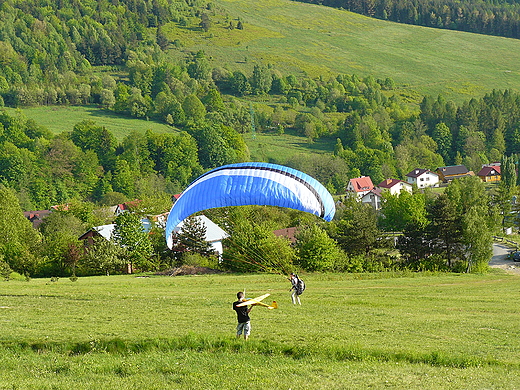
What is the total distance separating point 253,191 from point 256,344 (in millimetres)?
6890

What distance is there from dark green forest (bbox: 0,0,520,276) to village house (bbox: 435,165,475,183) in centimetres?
765

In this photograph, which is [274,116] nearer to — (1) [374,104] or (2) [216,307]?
(1) [374,104]

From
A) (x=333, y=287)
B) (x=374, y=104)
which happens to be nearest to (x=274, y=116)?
(x=374, y=104)

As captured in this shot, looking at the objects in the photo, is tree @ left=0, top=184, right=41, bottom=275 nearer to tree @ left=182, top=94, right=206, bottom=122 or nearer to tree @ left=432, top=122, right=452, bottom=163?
tree @ left=182, top=94, right=206, bottom=122

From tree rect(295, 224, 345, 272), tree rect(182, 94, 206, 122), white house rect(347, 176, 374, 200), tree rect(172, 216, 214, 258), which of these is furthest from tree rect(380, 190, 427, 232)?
tree rect(182, 94, 206, 122)

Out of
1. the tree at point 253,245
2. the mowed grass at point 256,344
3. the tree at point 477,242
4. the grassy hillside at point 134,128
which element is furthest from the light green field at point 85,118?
the mowed grass at point 256,344

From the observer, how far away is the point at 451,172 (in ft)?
446

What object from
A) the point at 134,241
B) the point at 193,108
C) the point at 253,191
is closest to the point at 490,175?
the point at 193,108

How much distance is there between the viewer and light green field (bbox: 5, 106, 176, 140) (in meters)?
146

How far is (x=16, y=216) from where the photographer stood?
54.3m

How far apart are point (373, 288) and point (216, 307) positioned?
12244 millimetres

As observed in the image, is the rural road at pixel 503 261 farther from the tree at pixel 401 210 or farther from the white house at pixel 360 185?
the white house at pixel 360 185

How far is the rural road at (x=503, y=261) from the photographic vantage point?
5331cm

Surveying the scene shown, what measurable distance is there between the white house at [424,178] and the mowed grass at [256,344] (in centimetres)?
10973
